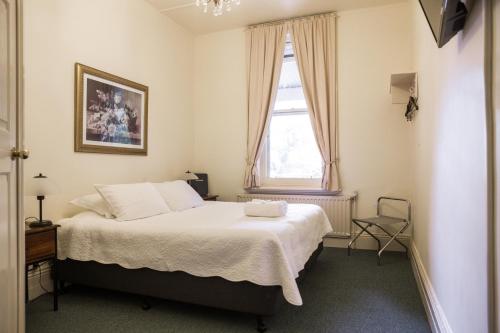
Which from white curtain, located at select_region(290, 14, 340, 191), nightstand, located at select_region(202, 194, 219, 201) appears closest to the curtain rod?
white curtain, located at select_region(290, 14, 340, 191)

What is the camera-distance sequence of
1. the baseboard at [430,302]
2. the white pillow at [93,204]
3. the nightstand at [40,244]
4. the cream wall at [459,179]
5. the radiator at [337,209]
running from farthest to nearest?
the radiator at [337,209]
the white pillow at [93,204]
the nightstand at [40,244]
the baseboard at [430,302]
the cream wall at [459,179]

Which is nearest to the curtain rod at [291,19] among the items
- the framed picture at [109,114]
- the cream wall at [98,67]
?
the cream wall at [98,67]

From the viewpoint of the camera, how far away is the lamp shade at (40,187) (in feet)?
7.48

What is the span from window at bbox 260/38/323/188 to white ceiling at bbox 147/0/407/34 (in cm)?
42

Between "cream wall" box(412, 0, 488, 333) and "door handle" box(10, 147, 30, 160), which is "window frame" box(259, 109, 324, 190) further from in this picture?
"door handle" box(10, 147, 30, 160)

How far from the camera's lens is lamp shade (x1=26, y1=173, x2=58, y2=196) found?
2279mm

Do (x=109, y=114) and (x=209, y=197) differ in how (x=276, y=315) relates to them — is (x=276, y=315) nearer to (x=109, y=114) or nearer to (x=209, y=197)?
(x=209, y=197)

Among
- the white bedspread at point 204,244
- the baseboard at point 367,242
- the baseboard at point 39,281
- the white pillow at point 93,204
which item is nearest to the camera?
the white bedspread at point 204,244

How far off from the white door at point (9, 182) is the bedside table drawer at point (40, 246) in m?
0.74

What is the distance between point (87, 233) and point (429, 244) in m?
2.58

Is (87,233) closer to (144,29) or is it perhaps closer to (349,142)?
A: (144,29)

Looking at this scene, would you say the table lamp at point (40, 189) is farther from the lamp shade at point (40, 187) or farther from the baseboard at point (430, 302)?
the baseboard at point (430, 302)

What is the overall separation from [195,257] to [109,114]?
191 centimetres

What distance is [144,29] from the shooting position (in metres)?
3.82
